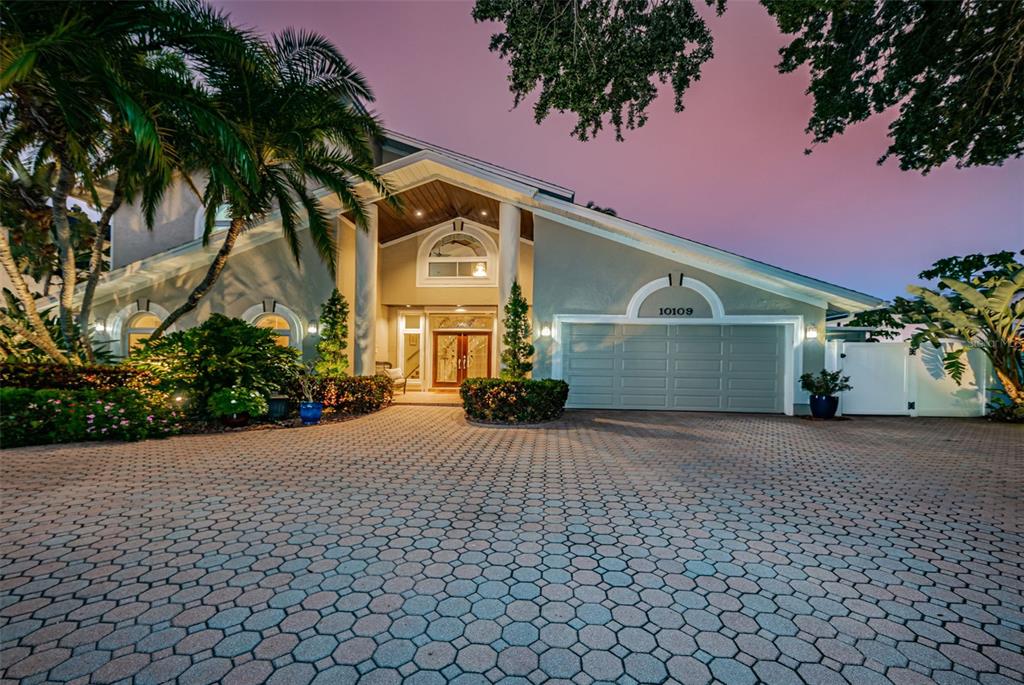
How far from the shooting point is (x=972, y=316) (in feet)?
36.9

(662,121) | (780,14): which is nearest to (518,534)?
(662,121)

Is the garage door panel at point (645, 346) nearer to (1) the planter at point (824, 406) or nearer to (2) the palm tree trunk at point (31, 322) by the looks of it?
(1) the planter at point (824, 406)

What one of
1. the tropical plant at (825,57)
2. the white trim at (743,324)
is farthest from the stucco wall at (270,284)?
the tropical plant at (825,57)

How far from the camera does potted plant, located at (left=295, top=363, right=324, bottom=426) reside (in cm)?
973

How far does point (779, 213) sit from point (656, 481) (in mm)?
68142

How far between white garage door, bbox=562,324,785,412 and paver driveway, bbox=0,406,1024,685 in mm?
5588

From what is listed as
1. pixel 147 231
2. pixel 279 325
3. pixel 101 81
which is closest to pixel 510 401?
pixel 279 325

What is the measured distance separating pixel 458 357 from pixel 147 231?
11.5 m

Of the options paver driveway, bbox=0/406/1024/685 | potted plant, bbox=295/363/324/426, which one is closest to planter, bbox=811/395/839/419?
paver driveway, bbox=0/406/1024/685

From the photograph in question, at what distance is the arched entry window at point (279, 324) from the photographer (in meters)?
12.8

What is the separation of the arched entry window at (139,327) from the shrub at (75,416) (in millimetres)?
5442

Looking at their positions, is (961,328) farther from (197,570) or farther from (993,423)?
(197,570)

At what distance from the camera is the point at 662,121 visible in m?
6.25

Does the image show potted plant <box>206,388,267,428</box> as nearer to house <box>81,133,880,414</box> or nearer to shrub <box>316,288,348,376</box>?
shrub <box>316,288,348,376</box>
